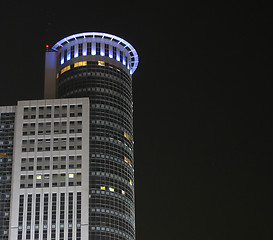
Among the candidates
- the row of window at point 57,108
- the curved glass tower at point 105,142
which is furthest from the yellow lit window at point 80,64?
the row of window at point 57,108

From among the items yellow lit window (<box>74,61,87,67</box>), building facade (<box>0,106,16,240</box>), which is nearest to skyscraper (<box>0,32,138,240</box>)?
yellow lit window (<box>74,61,87,67</box>)

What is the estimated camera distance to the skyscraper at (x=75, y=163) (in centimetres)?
16538

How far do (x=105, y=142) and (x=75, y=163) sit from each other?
14928 millimetres

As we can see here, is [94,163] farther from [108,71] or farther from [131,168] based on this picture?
[108,71]

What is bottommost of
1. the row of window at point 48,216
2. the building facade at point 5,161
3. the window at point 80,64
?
the row of window at point 48,216

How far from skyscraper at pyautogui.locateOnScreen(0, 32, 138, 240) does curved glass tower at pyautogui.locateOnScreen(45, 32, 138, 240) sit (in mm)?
275

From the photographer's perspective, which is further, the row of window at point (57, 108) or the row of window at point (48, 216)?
the row of window at point (57, 108)

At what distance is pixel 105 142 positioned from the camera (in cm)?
18488

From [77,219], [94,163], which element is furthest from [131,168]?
[77,219]

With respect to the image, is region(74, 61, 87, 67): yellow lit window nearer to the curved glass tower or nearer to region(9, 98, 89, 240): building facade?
the curved glass tower

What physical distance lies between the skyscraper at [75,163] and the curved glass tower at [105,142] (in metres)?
0.27

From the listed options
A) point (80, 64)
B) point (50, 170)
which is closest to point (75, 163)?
point (50, 170)

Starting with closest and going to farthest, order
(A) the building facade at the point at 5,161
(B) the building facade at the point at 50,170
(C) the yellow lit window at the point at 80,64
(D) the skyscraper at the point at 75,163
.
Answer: (B) the building facade at the point at 50,170
(D) the skyscraper at the point at 75,163
(A) the building facade at the point at 5,161
(C) the yellow lit window at the point at 80,64

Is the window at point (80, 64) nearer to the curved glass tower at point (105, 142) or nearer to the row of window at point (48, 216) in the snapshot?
the curved glass tower at point (105, 142)
